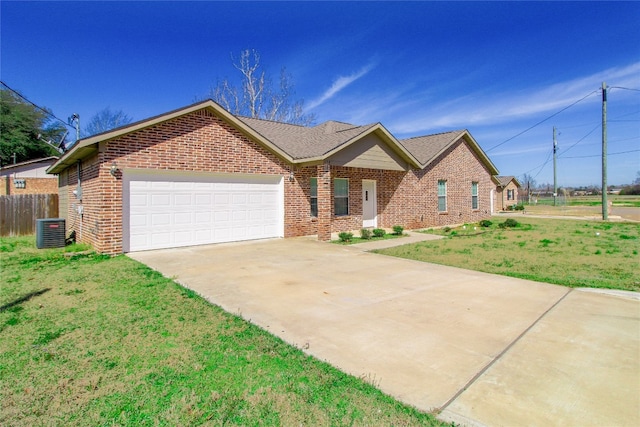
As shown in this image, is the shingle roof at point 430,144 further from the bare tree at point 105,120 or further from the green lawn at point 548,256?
the bare tree at point 105,120

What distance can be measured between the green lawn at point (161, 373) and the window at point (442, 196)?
16.4 meters

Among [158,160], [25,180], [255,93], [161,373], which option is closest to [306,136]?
[158,160]

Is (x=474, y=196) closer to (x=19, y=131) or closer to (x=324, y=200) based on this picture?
(x=324, y=200)

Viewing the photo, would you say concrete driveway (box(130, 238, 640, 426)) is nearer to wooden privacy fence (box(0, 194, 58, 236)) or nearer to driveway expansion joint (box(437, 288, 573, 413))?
driveway expansion joint (box(437, 288, 573, 413))

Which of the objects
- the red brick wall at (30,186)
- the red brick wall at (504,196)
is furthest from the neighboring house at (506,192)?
the red brick wall at (30,186)

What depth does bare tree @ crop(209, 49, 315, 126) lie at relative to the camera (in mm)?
29188

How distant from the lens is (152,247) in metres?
10.3

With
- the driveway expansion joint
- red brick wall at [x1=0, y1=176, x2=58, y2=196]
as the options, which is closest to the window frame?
the driveway expansion joint

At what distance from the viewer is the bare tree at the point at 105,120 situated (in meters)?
37.4

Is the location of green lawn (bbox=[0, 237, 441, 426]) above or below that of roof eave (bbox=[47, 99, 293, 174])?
below

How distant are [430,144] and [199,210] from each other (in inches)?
551

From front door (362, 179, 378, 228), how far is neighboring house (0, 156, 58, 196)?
72.4ft

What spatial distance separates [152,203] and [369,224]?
9308mm

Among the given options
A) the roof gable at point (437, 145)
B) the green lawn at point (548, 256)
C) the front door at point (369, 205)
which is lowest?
the green lawn at point (548, 256)
